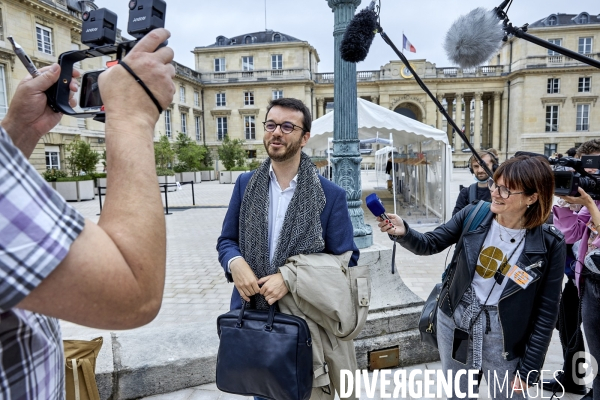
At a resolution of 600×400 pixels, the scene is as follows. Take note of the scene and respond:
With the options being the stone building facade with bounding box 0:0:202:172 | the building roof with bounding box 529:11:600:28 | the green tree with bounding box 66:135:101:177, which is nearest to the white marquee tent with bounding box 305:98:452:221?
the green tree with bounding box 66:135:101:177

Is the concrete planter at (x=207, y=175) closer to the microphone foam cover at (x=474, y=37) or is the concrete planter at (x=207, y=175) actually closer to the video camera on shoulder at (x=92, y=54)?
the microphone foam cover at (x=474, y=37)

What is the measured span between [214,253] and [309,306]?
22.0 ft

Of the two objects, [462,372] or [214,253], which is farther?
[214,253]

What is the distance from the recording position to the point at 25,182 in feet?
2.02

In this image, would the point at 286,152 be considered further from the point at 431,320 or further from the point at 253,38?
the point at 253,38

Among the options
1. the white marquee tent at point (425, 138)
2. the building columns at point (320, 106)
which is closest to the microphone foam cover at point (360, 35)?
the white marquee tent at point (425, 138)

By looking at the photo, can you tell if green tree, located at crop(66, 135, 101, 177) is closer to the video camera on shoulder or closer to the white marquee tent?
the white marquee tent

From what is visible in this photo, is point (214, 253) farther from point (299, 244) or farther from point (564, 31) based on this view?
point (564, 31)

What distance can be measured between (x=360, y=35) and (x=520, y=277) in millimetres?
1391

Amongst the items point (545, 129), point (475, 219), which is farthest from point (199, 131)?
point (475, 219)

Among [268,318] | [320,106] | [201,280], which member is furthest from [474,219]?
[320,106]

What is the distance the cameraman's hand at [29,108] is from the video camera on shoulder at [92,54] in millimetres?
20

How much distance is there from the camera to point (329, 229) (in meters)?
1.99

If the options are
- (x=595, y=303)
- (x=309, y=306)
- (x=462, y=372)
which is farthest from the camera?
(x=595, y=303)
